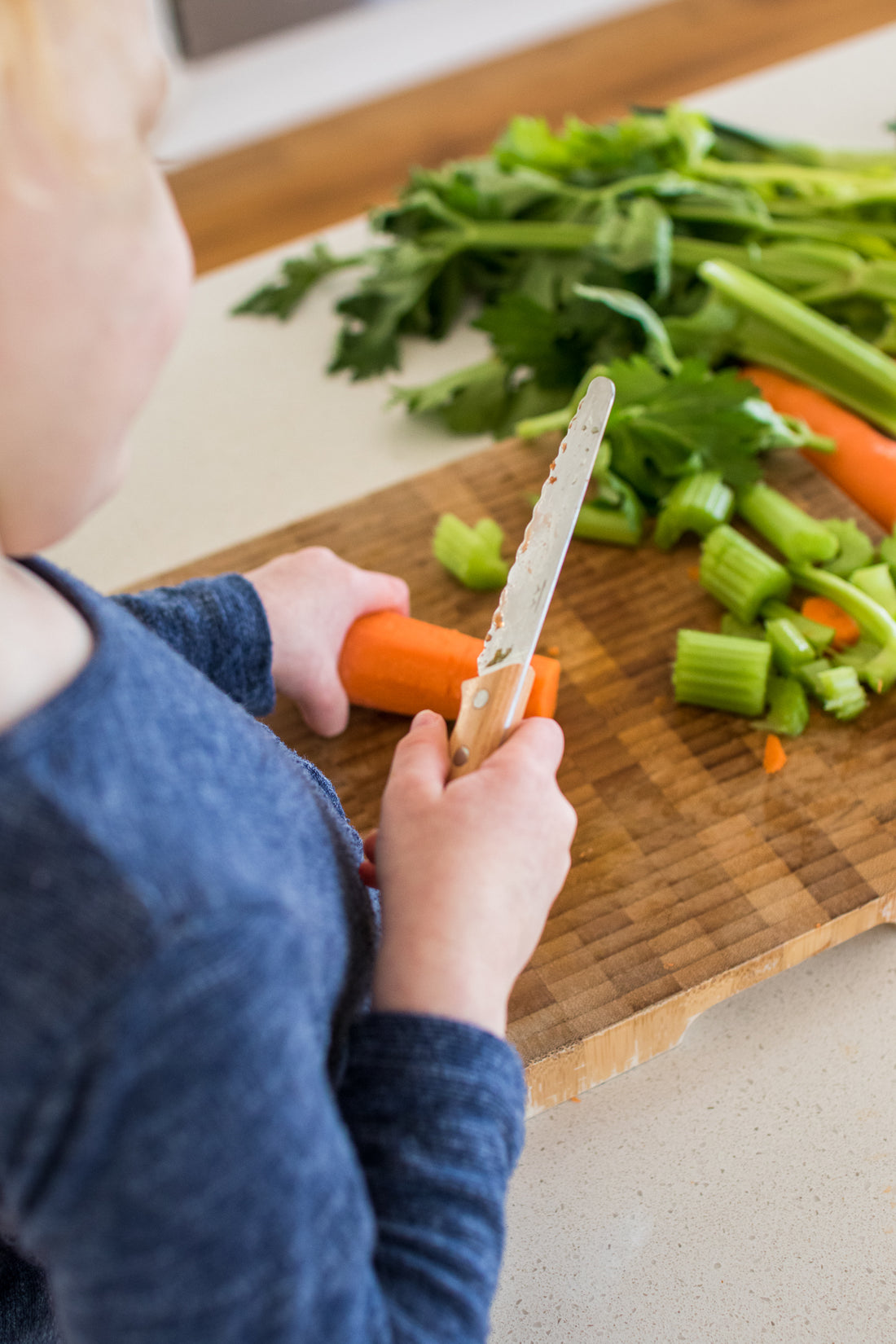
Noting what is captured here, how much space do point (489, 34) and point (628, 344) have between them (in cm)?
154

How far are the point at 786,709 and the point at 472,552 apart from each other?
295mm

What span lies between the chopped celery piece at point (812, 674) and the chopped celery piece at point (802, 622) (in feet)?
0.06

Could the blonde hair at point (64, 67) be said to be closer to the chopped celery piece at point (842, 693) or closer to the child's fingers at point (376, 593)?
the child's fingers at point (376, 593)

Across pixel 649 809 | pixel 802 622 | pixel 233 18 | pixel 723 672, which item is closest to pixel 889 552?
pixel 802 622

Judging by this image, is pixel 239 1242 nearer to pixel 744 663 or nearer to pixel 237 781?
pixel 237 781

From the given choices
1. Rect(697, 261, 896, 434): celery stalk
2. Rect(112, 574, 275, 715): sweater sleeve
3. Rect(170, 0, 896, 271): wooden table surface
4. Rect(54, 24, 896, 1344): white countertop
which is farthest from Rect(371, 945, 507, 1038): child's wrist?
Rect(170, 0, 896, 271): wooden table surface

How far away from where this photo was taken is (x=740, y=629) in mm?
1002

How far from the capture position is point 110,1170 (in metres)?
0.44

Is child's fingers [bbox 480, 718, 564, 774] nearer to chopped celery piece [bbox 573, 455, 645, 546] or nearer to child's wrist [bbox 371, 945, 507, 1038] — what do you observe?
child's wrist [bbox 371, 945, 507, 1038]

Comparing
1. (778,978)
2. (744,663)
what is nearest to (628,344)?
(744,663)

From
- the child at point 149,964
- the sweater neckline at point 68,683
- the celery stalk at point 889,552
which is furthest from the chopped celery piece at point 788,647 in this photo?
the sweater neckline at point 68,683

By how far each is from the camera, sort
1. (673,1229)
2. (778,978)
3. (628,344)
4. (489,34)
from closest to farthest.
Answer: (673,1229)
(778,978)
(628,344)
(489,34)

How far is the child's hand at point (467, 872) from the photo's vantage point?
58 cm

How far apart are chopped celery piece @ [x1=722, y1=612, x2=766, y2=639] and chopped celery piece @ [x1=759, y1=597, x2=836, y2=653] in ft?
0.04
